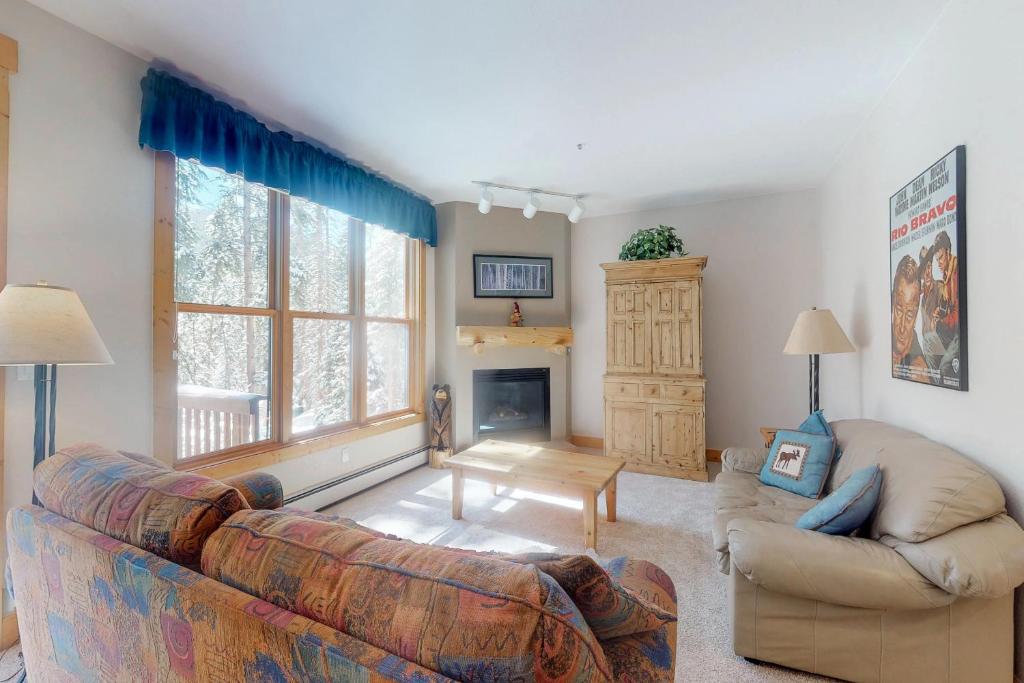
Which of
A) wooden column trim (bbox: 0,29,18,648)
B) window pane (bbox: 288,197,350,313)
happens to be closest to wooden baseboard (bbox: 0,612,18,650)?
wooden column trim (bbox: 0,29,18,648)

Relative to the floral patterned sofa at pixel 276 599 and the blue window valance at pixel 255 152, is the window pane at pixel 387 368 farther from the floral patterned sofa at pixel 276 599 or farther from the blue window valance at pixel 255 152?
the floral patterned sofa at pixel 276 599

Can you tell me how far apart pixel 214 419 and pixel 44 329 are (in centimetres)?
130

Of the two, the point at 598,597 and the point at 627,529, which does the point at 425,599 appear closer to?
the point at 598,597

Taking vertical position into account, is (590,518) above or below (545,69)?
below

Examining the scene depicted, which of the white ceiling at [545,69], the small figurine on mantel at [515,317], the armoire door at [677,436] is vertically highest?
the white ceiling at [545,69]

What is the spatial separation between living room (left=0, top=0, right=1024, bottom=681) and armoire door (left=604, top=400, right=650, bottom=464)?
0.12ft

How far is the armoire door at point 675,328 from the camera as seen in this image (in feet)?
12.5

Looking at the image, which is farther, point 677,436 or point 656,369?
point 656,369

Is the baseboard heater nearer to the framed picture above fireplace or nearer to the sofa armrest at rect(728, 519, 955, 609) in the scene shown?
the framed picture above fireplace

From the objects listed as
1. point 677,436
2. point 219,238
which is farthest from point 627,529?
point 219,238

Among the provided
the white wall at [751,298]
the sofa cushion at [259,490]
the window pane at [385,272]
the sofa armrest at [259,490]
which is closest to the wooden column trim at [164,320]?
the sofa cushion at [259,490]

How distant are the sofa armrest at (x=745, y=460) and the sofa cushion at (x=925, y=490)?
0.67 metres

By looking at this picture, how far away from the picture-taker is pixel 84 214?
1938mm

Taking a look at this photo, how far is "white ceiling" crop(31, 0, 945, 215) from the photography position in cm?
183
